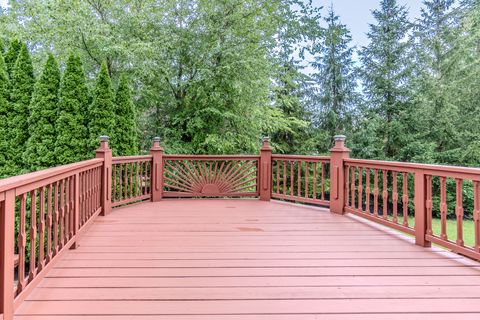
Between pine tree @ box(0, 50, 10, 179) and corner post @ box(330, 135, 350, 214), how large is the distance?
6866 mm

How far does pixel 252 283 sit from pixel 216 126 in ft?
22.4

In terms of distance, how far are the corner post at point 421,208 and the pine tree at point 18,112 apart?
7.57 metres

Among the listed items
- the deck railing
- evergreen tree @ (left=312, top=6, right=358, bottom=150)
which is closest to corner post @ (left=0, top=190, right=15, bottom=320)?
the deck railing

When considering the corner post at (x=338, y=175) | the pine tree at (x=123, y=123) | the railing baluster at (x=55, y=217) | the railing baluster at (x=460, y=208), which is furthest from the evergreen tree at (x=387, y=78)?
the railing baluster at (x=55, y=217)

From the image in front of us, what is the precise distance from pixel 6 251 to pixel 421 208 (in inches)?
133

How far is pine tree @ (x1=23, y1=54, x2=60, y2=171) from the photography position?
6941 millimetres

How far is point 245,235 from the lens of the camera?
3604mm

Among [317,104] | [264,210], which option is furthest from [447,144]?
[264,210]

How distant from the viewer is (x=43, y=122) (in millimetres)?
6992

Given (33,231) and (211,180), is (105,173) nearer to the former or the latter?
(211,180)

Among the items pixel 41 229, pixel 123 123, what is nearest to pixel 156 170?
pixel 123 123

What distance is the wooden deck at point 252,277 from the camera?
189cm

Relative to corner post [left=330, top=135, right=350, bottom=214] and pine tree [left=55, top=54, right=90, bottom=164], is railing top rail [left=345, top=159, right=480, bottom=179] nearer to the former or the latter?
corner post [left=330, top=135, right=350, bottom=214]

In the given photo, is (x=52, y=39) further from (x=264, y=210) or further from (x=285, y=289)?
(x=285, y=289)
